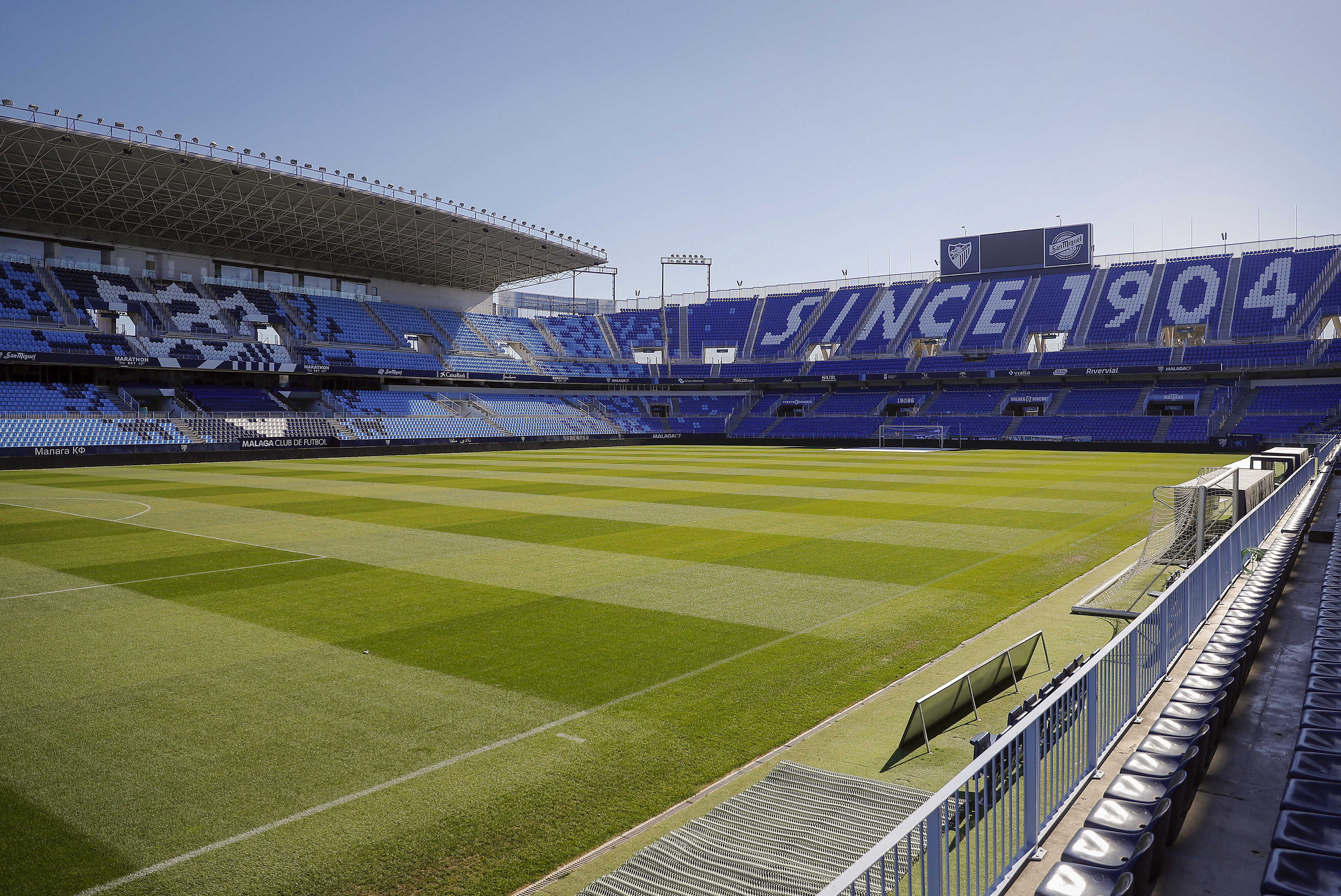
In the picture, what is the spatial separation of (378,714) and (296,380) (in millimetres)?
55234

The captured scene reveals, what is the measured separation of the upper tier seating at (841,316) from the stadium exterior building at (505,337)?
232 mm

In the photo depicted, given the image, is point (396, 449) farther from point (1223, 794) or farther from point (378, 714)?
point (1223, 794)

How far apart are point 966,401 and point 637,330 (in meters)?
30.5

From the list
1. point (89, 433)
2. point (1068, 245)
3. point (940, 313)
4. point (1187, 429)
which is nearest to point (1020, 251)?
point (1068, 245)

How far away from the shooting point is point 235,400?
52156mm

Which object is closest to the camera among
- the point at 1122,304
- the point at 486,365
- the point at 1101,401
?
the point at 1101,401

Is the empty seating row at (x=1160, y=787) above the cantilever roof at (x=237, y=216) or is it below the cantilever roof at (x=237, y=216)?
below

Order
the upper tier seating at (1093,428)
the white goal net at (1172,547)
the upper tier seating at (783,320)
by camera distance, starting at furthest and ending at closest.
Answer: the upper tier seating at (783,320)
the upper tier seating at (1093,428)
the white goal net at (1172,547)

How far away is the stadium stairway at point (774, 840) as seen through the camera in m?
4.69

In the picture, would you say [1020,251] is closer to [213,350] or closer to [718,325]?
[718,325]

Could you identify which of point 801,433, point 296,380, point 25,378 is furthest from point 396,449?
point 801,433

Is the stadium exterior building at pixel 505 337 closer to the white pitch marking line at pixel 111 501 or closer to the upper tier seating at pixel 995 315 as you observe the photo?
the upper tier seating at pixel 995 315

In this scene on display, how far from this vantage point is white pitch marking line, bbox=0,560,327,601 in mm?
12078

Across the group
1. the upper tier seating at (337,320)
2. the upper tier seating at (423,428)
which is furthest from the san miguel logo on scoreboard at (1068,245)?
the upper tier seating at (337,320)
